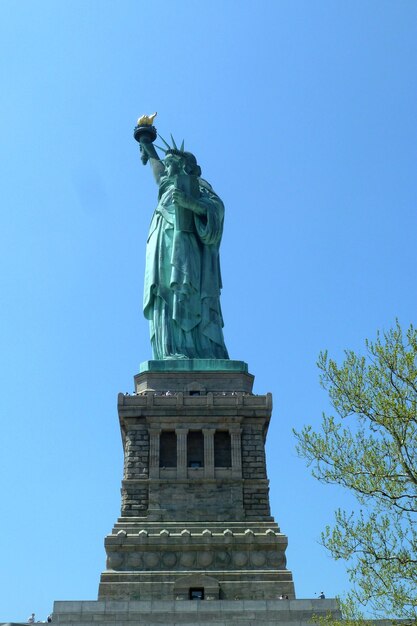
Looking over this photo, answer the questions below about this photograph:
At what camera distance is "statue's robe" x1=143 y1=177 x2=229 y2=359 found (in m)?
42.8

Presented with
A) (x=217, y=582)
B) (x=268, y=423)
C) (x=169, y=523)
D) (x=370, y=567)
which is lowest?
(x=370, y=567)

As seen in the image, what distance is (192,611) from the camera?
1236 inches

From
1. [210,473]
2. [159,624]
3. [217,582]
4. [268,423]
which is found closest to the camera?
[159,624]

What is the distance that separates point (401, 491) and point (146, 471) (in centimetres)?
2039

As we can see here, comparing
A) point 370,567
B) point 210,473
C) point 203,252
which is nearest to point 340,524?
point 370,567

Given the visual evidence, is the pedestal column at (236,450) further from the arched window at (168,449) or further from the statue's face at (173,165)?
the statue's face at (173,165)

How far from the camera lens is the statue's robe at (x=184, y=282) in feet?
140

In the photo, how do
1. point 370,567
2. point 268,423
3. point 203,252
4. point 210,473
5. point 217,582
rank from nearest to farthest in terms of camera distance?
point 370,567
point 217,582
point 210,473
point 268,423
point 203,252

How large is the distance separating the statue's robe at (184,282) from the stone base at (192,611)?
1278 cm

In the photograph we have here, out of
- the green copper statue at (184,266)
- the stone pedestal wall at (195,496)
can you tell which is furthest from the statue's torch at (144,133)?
the stone pedestal wall at (195,496)

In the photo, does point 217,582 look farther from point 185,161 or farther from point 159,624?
point 185,161

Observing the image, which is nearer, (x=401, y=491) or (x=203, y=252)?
(x=401, y=491)

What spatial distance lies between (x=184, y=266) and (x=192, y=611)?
56.7ft

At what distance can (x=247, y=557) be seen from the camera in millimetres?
35312
